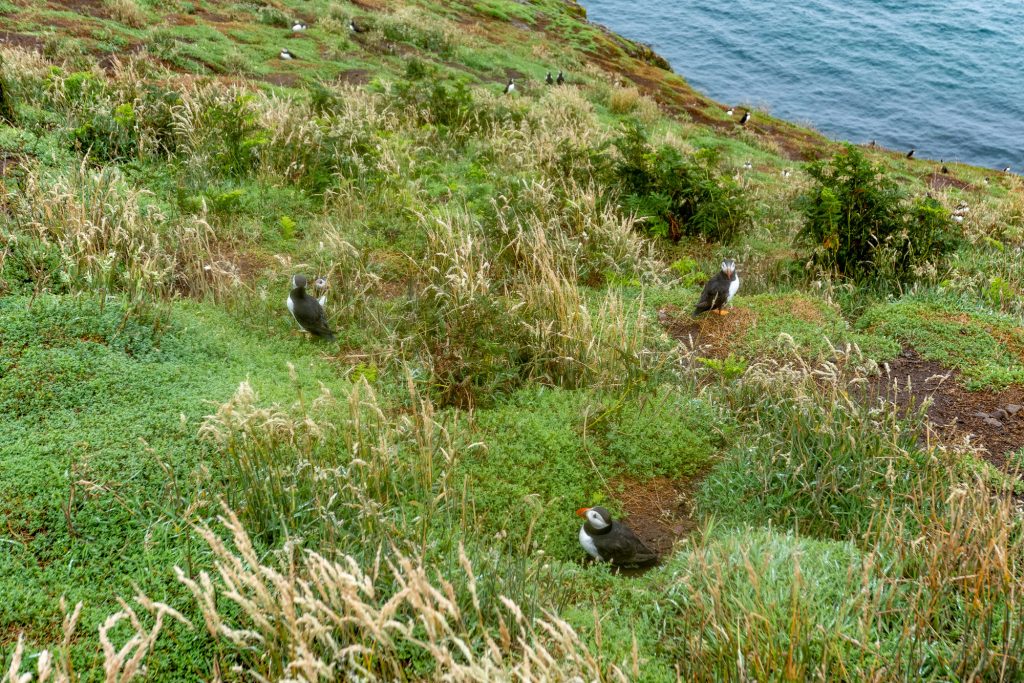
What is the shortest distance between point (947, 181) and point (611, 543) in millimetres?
21022

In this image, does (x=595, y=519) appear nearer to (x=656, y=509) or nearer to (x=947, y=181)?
(x=656, y=509)

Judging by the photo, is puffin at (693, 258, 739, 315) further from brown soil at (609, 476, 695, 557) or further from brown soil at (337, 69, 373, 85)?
brown soil at (337, 69, 373, 85)

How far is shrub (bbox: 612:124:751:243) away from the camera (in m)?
9.99

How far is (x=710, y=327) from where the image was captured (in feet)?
24.9

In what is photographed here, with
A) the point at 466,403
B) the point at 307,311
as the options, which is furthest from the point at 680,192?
the point at 307,311

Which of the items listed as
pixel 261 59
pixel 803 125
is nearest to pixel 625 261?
pixel 261 59

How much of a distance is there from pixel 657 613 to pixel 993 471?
309cm

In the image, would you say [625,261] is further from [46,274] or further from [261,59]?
[261,59]

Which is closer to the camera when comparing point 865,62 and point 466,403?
point 466,403

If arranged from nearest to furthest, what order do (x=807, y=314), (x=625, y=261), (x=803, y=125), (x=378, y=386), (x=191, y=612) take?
(x=191, y=612) → (x=378, y=386) → (x=807, y=314) → (x=625, y=261) → (x=803, y=125)

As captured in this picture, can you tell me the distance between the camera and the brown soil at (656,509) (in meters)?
4.93

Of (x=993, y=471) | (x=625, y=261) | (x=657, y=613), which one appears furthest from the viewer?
(x=625, y=261)

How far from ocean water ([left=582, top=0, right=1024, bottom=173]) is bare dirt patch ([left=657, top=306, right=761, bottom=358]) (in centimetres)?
2806

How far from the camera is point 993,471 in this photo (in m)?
5.12
